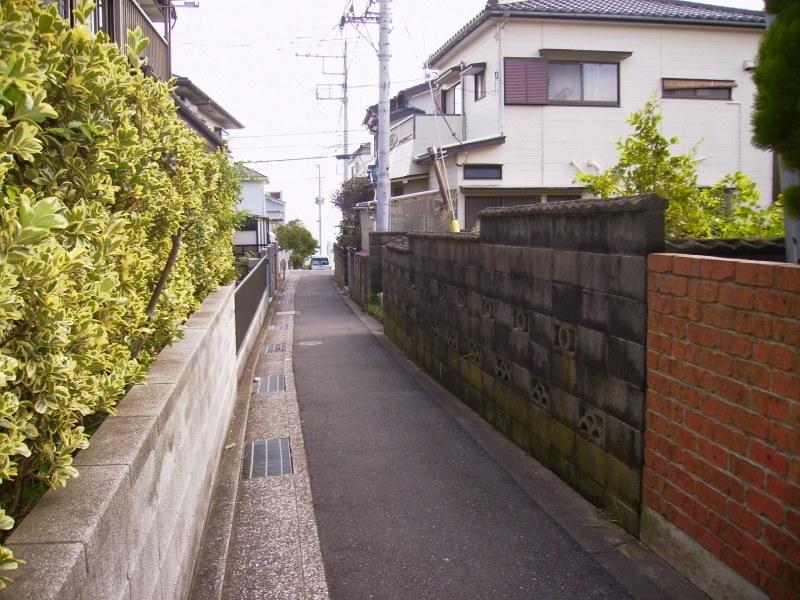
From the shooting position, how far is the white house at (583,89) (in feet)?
65.8

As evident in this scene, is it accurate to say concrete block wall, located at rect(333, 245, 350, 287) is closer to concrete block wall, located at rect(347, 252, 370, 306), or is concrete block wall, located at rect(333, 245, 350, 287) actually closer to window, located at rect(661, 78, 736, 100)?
concrete block wall, located at rect(347, 252, 370, 306)

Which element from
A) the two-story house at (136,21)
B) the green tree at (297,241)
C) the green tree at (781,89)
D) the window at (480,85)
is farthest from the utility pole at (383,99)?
the green tree at (297,241)

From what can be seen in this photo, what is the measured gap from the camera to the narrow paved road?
4.43 m

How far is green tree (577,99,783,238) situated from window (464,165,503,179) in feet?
43.0

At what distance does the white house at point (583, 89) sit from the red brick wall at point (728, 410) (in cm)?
1584

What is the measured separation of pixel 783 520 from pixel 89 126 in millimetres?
3278

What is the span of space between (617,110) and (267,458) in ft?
53.7

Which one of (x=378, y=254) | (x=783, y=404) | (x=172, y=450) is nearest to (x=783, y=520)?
(x=783, y=404)

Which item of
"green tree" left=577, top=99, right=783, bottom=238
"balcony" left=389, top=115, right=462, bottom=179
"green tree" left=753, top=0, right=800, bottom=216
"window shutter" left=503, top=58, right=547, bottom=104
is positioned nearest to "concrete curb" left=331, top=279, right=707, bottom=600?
"green tree" left=577, top=99, right=783, bottom=238

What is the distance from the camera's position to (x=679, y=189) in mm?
6680

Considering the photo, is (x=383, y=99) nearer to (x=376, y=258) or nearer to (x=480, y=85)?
(x=480, y=85)

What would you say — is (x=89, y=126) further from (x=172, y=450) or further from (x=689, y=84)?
(x=689, y=84)

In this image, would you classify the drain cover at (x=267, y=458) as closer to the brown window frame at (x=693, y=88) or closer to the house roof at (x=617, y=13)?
the house roof at (x=617, y=13)

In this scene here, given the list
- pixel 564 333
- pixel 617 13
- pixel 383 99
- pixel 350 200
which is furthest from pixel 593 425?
pixel 350 200
